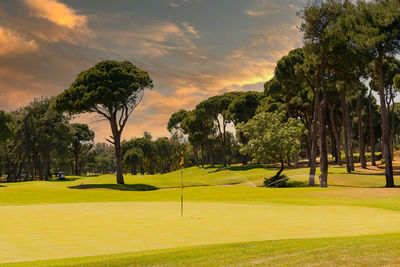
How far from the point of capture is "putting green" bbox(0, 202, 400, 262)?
9922mm

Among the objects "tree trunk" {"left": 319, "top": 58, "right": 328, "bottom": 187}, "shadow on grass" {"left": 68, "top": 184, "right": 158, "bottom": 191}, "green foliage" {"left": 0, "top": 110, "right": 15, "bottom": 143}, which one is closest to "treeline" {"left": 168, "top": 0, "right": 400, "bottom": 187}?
"tree trunk" {"left": 319, "top": 58, "right": 328, "bottom": 187}

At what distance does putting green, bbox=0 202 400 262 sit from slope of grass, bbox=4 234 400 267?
87 centimetres

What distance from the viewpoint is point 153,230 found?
12422mm

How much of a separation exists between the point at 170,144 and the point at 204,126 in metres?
33.7

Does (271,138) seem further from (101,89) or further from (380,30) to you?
(101,89)

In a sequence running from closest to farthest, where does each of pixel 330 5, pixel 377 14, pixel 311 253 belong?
pixel 311 253, pixel 377 14, pixel 330 5

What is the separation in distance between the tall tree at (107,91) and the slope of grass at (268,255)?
143 feet

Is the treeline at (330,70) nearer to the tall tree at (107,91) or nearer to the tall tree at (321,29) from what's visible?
the tall tree at (321,29)

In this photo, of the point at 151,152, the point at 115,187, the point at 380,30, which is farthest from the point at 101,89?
the point at 151,152

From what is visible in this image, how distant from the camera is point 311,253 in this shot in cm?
891

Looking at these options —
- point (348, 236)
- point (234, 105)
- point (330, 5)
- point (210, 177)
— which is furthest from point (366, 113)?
point (348, 236)

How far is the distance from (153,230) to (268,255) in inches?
188

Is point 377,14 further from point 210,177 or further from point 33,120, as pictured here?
point 33,120

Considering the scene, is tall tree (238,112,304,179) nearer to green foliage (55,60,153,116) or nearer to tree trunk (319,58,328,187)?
tree trunk (319,58,328,187)
